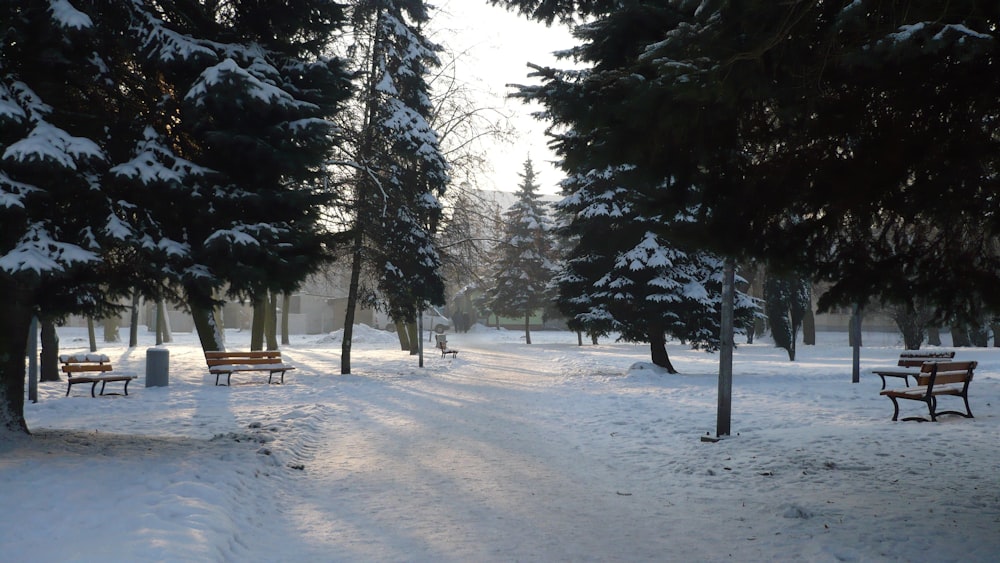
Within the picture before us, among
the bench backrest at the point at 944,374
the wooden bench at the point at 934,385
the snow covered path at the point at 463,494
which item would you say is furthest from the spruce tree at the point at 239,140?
the bench backrest at the point at 944,374

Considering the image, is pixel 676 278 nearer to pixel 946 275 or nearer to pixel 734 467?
pixel 734 467

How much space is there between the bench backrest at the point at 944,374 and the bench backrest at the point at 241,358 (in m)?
14.2

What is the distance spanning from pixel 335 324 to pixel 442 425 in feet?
190

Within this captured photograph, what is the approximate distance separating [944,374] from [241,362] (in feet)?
50.2

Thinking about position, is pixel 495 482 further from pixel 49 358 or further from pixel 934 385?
pixel 49 358

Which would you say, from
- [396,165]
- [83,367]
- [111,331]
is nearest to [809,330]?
[396,165]

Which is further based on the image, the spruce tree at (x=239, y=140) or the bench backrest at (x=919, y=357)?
the bench backrest at (x=919, y=357)

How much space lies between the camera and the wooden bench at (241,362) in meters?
→ 16.1

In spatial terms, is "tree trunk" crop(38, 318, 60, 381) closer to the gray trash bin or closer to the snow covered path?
the gray trash bin

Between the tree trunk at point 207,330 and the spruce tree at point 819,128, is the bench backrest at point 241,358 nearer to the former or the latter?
the tree trunk at point 207,330

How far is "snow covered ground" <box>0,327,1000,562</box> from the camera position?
4.85m

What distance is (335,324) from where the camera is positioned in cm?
6625

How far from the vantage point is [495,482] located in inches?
274

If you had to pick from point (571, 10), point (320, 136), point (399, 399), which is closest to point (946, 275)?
point (571, 10)
